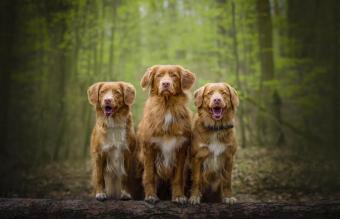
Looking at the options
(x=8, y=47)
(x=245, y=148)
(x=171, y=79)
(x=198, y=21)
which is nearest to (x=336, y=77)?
(x=245, y=148)

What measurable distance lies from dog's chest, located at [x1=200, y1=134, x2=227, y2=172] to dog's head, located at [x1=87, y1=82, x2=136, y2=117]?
4.13 feet

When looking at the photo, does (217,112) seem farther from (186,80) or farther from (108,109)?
(108,109)

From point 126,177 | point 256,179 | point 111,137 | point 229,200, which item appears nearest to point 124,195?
point 126,177

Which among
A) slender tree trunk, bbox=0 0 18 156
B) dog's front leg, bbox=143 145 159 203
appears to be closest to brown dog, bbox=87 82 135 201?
dog's front leg, bbox=143 145 159 203

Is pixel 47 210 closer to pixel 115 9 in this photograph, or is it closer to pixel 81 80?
pixel 81 80

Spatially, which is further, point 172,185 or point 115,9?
point 115,9

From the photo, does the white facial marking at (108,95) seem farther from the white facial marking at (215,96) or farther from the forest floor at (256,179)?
the forest floor at (256,179)

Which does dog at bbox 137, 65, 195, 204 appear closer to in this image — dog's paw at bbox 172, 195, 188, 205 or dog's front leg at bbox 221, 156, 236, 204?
dog's paw at bbox 172, 195, 188, 205

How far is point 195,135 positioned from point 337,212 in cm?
207

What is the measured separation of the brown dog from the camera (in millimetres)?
6379

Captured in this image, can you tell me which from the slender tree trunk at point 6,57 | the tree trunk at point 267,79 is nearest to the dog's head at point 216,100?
the tree trunk at point 267,79

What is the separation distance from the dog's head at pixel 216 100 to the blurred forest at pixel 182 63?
625cm

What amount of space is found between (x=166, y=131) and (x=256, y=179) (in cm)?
652

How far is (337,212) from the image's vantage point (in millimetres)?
5781
